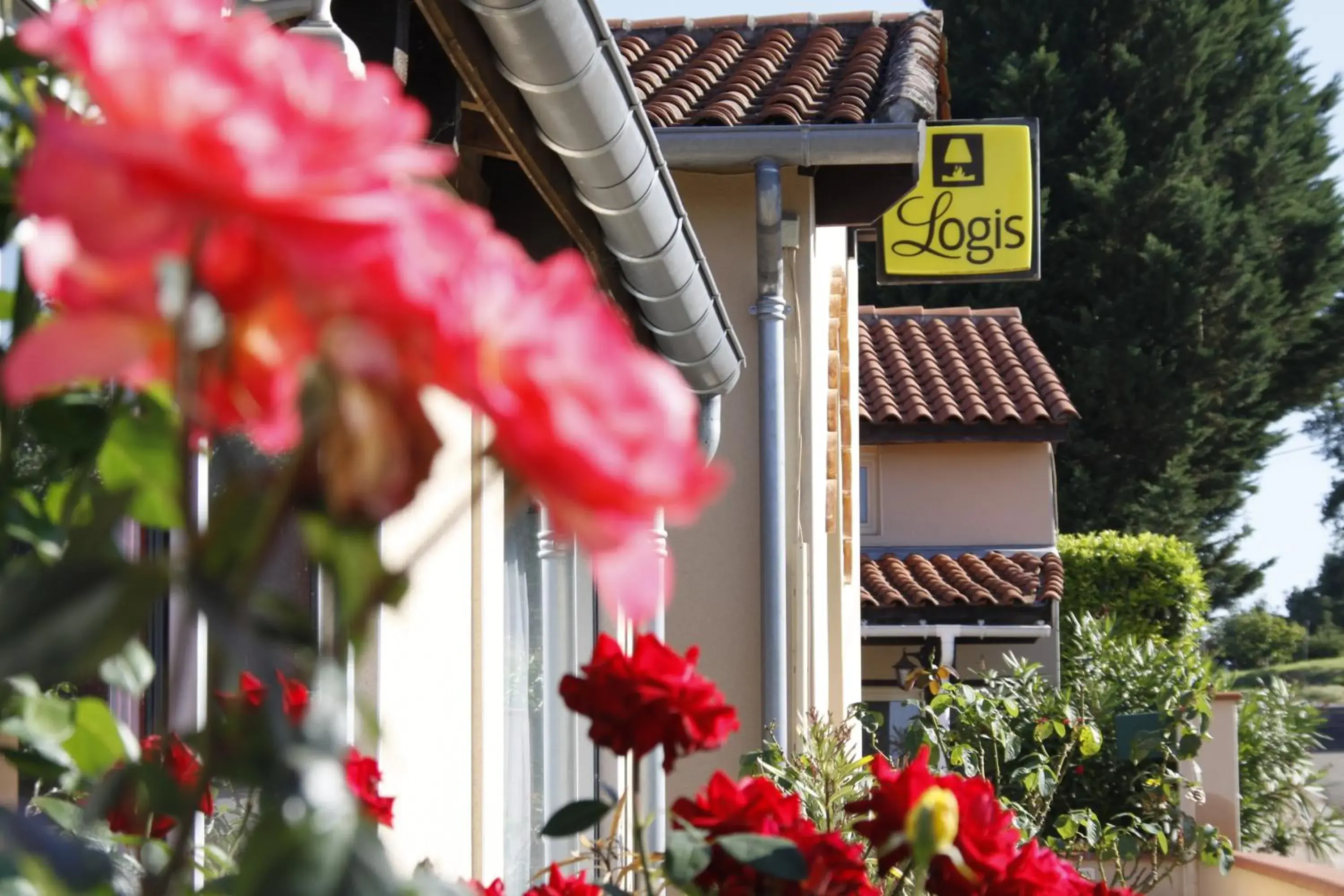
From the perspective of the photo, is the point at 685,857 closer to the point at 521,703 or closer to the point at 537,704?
the point at 521,703

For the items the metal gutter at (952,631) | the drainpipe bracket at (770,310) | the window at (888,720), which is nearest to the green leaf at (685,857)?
the drainpipe bracket at (770,310)

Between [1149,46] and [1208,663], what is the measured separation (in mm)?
21333

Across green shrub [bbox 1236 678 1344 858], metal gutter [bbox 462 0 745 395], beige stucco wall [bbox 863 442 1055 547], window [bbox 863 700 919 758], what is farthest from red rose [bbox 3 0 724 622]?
beige stucco wall [bbox 863 442 1055 547]

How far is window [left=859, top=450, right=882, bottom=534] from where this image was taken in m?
18.0

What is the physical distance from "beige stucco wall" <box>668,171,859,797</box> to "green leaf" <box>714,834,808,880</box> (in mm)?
5245

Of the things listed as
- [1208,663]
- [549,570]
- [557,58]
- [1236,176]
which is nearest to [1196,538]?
[1236,176]

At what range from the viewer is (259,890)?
0.49 m

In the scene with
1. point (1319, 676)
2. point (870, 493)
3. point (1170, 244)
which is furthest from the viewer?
point (1319, 676)

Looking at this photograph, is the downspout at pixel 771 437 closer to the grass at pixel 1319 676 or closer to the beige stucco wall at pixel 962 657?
the beige stucco wall at pixel 962 657

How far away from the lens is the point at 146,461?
72 cm

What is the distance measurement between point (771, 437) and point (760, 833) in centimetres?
531

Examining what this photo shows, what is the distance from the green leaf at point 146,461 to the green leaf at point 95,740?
5.6 inches

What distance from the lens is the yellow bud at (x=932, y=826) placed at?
45.6 inches

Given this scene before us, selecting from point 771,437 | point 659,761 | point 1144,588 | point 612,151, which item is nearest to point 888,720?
point 1144,588
